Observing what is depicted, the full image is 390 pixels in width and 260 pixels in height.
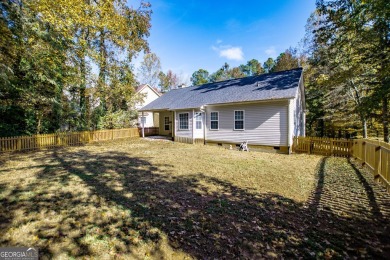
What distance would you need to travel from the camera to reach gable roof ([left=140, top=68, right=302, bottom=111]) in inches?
464

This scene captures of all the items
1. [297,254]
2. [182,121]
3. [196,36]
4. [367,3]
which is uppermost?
[196,36]

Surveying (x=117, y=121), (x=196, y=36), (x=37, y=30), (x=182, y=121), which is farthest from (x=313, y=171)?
(x=196, y=36)

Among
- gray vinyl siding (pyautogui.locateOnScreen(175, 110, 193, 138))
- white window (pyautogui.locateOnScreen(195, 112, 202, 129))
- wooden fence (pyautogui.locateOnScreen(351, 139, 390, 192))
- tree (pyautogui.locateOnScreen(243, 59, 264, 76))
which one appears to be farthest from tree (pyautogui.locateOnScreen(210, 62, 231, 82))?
wooden fence (pyautogui.locateOnScreen(351, 139, 390, 192))

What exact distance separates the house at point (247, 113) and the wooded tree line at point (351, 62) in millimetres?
2896

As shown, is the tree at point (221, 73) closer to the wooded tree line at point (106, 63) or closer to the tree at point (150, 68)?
the tree at point (150, 68)

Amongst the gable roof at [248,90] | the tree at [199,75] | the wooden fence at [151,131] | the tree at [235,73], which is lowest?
the wooden fence at [151,131]

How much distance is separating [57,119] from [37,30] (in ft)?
29.5

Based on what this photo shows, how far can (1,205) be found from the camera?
4.19m

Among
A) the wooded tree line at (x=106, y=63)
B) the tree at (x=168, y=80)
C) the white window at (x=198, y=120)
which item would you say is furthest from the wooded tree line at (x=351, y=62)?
the tree at (x=168, y=80)

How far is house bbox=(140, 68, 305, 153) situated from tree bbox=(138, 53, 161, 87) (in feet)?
85.7

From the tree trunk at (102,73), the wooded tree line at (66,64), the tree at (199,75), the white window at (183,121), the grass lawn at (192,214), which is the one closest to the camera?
the grass lawn at (192,214)

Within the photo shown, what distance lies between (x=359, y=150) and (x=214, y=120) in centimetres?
874

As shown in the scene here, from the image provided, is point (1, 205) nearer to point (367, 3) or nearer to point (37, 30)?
point (37, 30)

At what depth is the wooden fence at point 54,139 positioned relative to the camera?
36.4ft
